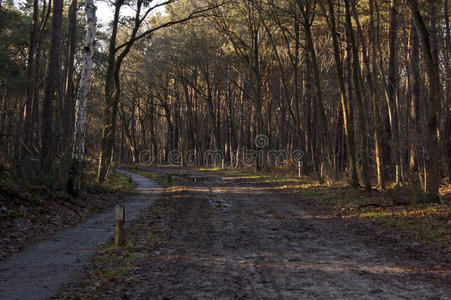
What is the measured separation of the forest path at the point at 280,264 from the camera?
560cm

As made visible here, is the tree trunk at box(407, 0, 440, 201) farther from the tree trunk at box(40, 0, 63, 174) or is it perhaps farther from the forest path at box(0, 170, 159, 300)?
the tree trunk at box(40, 0, 63, 174)

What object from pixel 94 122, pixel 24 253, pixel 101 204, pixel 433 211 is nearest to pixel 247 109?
pixel 94 122

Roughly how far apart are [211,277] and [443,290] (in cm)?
338

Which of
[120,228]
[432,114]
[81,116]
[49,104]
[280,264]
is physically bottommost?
[280,264]

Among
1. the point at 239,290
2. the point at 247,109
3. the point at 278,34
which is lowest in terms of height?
the point at 239,290

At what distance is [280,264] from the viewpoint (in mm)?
6988

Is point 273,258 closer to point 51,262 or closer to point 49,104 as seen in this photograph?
point 51,262

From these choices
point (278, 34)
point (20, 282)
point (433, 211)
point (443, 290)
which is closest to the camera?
point (443, 290)

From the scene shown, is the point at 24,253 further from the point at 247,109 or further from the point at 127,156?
the point at 127,156

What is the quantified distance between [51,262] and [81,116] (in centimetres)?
921

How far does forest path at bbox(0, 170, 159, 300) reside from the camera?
222 inches

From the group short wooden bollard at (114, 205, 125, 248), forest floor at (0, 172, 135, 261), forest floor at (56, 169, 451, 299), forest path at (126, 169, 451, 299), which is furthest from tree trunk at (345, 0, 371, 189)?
short wooden bollard at (114, 205, 125, 248)

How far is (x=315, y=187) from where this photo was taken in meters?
19.4

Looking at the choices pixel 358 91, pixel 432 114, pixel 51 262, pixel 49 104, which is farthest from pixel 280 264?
pixel 49 104
